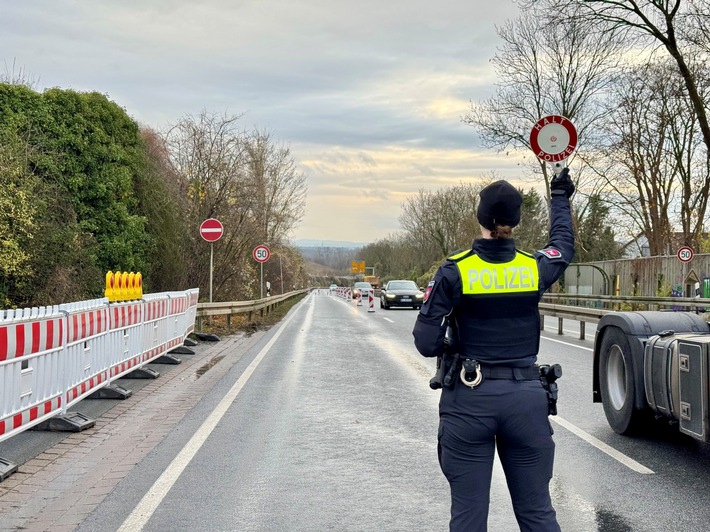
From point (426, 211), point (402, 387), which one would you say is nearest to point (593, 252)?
point (426, 211)

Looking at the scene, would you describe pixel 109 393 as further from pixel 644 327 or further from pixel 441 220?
pixel 441 220

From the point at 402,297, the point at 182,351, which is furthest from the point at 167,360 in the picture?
the point at 402,297

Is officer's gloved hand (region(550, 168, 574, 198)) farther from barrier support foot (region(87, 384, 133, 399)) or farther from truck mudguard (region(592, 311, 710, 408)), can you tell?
barrier support foot (region(87, 384, 133, 399))

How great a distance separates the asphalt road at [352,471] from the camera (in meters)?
4.78

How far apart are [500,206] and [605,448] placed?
13.7ft

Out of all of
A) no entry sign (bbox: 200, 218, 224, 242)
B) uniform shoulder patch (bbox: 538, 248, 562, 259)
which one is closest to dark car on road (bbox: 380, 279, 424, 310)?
no entry sign (bbox: 200, 218, 224, 242)

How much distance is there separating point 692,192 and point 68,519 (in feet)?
137

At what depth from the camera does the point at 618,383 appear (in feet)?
23.1

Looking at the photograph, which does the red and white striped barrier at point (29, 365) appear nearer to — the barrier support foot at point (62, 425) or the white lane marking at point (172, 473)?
the barrier support foot at point (62, 425)

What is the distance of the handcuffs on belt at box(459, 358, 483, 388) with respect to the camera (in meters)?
3.21

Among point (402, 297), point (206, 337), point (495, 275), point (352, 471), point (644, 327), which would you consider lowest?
point (352, 471)

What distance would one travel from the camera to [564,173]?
3814 mm

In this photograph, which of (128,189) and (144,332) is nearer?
(144,332)

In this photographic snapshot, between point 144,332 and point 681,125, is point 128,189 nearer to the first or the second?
point 144,332
